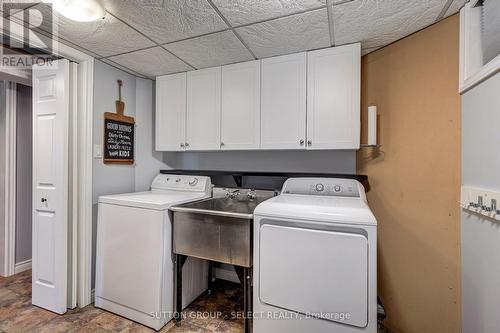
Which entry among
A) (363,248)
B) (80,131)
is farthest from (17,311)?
(363,248)

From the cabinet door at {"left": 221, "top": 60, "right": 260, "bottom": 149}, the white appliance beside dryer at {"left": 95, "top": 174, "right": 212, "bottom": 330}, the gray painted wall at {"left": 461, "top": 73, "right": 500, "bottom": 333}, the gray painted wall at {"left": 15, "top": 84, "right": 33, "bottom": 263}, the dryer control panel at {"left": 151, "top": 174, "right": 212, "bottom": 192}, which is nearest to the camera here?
the gray painted wall at {"left": 461, "top": 73, "right": 500, "bottom": 333}

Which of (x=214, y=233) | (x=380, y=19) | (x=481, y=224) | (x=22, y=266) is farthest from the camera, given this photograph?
(x=22, y=266)

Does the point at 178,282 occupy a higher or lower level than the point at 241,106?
lower

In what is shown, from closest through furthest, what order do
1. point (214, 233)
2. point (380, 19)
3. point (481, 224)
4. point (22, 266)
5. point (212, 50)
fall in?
point (481, 224)
point (380, 19)
point (214, 233)
point (212, 50)
point (22, 266)

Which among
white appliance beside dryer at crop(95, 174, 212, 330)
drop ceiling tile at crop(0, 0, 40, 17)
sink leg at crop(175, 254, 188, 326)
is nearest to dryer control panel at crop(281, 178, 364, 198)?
white appliance beside dryer at crop(95, 174, 212, 330)

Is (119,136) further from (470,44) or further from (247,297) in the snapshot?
(470,44)

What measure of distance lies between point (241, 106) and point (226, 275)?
5.67ft

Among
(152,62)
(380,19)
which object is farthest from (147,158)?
(380,19)

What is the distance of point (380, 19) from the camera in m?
1.40

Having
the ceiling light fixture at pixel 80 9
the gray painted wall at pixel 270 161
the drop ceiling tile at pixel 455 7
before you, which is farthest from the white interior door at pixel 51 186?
the drop ceiling tile at pixel 455 7

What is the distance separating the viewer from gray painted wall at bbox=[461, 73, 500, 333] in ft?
3.48

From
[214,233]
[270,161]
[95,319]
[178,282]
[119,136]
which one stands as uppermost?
[119,136]

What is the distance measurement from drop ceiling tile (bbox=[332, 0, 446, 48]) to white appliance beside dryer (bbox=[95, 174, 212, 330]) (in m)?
1.69

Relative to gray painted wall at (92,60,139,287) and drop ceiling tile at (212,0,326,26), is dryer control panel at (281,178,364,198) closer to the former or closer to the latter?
drop ceiling tile at (212,0,326,26)
